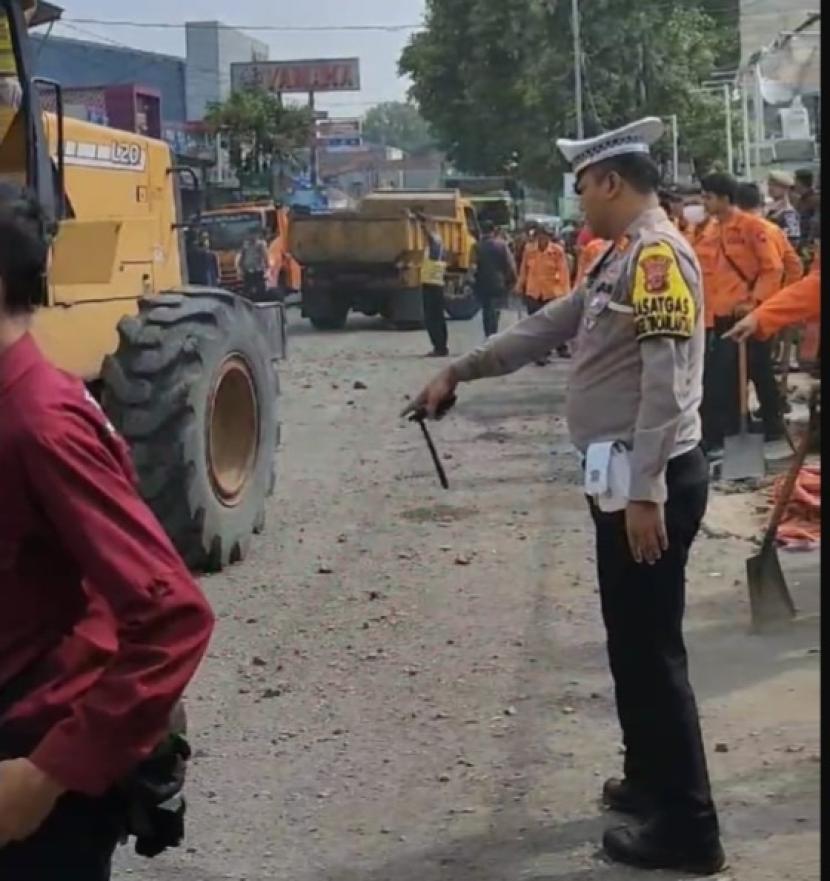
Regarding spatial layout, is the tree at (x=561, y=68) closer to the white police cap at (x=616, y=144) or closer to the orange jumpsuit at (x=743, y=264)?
the orange jumpsuit at (x=743, y=264)

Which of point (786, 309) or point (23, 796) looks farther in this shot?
point (786, 309)

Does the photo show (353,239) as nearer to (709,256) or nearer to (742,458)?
(709,256)

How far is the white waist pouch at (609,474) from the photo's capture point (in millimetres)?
4535

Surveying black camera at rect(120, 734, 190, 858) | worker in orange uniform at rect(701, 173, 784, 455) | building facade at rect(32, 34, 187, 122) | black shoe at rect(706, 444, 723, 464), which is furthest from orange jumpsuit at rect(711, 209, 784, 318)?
building facade at rect(32, 34, 187, 122)

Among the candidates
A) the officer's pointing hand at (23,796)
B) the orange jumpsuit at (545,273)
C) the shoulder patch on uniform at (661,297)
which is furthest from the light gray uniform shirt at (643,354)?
the orange jumpsuit at (545,273)

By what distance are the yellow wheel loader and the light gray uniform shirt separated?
3150 millimetres

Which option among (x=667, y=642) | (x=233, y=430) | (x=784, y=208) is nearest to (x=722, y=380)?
(x=233, y=430)

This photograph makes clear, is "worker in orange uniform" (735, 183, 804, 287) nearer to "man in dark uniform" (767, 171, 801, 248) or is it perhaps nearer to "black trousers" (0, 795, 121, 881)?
"man in dark uniform" (767, 171, 801, 248)

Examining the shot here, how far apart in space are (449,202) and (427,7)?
65.4 feet

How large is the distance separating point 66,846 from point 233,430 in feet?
22.6

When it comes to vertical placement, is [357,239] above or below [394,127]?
below

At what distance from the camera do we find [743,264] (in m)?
11.2

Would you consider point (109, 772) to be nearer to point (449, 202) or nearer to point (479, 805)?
point (479, 805)

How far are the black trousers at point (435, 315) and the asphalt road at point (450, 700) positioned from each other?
9.68 m
